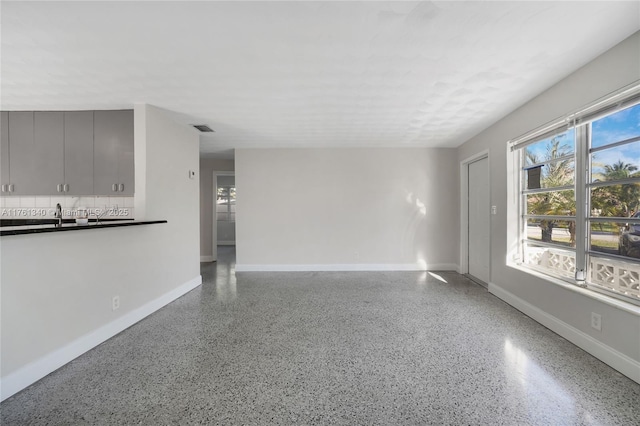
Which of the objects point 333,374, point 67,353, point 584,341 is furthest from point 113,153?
point 584,341

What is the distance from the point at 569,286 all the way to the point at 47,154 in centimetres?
628

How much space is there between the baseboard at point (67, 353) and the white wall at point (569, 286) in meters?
4.33

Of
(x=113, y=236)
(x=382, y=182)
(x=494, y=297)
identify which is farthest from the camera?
(x=382, y=182)

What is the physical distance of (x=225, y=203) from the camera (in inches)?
351

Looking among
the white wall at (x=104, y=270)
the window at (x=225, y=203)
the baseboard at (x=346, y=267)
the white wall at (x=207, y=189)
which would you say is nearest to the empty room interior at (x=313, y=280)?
the white wall at (x=104, y=270)

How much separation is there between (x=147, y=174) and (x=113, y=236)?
2.91 ft

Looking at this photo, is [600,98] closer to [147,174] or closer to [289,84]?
[289,84]

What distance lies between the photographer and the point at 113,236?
2.53 meters

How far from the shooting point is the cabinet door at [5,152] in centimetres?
327

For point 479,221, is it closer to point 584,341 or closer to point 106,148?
point 584,341

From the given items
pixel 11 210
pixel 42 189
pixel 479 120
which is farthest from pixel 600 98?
pixel 11 210

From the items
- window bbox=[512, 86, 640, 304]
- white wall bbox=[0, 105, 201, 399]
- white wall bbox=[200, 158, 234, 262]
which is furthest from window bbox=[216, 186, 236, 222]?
window bbox=[512, 86, 640, 304]

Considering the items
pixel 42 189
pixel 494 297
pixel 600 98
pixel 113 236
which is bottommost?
pixel 494 297

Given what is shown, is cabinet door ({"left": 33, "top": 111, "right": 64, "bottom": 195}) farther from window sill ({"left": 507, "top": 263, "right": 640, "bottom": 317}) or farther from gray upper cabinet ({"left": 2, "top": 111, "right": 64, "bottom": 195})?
window sill ({"left": 507, "top": 263, "right": 640, "bottom": 317})
